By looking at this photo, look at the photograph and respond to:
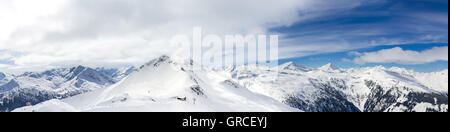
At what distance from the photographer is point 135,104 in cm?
7519
